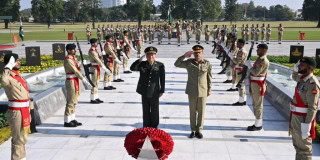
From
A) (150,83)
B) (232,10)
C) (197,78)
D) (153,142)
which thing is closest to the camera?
(153,142)

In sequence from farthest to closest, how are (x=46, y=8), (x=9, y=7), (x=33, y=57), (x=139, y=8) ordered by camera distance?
(x=46, y=8) < (x=139, y=8) < (x=9, y=7) < (x=33, y=57)

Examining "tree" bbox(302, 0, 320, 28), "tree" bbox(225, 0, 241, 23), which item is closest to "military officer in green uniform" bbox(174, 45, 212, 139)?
"tree" bbox(302, 0, 320, 28)

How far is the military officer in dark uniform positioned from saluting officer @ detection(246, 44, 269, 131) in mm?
2428

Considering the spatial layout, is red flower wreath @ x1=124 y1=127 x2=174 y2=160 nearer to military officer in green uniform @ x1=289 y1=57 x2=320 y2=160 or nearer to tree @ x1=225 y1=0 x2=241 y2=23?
military officer in green uniform @ x1=289 y1=57 x2=320 y2=160

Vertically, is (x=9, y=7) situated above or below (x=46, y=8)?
below

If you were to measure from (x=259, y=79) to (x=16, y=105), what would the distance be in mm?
5276

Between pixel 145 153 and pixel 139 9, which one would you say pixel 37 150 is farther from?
pixel 139 9

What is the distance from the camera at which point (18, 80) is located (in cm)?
538

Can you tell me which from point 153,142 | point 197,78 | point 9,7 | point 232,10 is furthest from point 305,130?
point 232,10

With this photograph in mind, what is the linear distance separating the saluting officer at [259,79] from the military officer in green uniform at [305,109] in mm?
1945

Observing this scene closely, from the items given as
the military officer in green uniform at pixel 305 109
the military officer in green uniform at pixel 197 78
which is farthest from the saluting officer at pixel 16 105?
the military officer in green uniform at pixel 305 109

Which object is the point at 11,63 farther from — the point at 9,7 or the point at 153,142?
the point at 9,7

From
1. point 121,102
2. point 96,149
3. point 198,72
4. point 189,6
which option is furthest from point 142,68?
point 189,6

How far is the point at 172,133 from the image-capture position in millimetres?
7551
